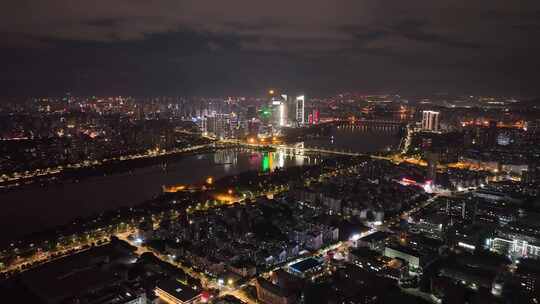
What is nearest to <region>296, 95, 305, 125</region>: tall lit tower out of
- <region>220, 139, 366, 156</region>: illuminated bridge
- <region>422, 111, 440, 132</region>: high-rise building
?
<region>422, 111, 440, 132</region>: high-rise building

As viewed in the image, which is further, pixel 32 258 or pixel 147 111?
pixel 147 111

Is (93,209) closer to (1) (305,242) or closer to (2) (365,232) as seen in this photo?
(1) (305,242)

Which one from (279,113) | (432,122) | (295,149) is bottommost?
(295,149)

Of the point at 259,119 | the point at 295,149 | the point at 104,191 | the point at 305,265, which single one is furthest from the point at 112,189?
the point at 259,119

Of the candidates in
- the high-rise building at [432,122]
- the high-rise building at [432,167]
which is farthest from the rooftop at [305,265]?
the high-rise building at [432,122]

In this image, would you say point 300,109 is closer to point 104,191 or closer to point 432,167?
point 432,167

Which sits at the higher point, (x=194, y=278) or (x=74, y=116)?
(x=74, y=116)

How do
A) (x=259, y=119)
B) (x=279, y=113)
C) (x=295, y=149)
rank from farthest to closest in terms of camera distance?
(x=279, y=113) → (x=259, y=119) → (x=295, y=149)

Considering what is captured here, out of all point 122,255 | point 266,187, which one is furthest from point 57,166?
point 122,255
